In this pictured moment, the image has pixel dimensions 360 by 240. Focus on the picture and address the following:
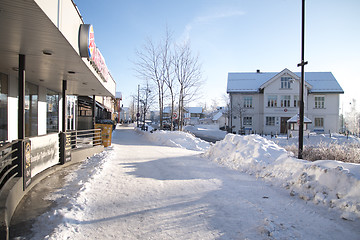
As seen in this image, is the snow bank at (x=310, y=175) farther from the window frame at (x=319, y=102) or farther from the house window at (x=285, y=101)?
the window frame at (x=319, y=102)

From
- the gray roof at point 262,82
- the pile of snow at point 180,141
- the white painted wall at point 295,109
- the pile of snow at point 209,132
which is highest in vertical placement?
the gray roof at point 262,82

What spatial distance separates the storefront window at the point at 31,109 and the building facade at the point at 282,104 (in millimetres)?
27183

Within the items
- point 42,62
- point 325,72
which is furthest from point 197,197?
point 325,72

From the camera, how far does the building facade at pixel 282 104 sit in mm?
34062

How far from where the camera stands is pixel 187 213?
4.15m

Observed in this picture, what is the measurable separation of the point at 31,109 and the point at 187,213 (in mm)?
10690

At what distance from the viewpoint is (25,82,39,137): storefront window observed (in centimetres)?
1077

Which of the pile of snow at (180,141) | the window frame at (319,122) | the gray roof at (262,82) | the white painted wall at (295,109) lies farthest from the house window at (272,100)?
the pile of snow at (180,141)

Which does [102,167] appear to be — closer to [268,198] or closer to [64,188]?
[64,188]

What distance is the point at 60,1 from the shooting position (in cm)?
480

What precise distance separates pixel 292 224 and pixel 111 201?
3498mm

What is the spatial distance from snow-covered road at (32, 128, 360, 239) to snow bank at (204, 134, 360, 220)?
0.22 meters

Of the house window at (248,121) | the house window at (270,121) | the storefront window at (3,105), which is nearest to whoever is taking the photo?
the storefront window at (3,105)

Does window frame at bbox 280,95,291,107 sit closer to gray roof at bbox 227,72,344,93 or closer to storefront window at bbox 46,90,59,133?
gray roof at bbox 227,72,344,93
